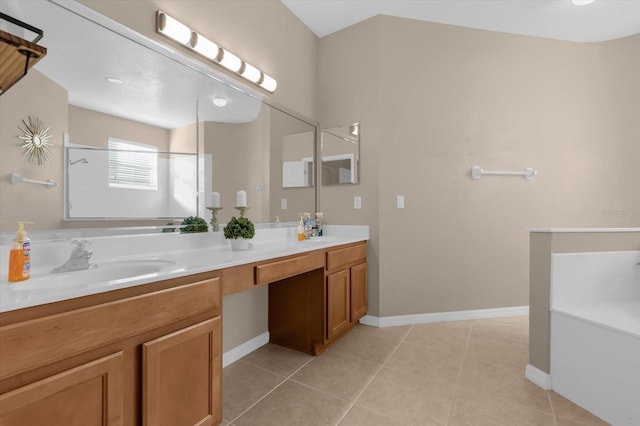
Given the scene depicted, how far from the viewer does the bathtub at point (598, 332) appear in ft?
4.41

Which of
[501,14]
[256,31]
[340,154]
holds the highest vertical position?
[501,14]

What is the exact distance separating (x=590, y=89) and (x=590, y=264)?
2095 millimetres

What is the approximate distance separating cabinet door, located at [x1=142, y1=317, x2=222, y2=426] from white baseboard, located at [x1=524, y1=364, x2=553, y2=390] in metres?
1.68

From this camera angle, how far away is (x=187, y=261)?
1.28 m

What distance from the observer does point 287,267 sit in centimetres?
167

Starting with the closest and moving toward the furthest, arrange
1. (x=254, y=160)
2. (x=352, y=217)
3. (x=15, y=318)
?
(x=15, y=318) → (x=254, y=160) → (x=352, y=217)

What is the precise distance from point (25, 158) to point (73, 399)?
2.80 feet

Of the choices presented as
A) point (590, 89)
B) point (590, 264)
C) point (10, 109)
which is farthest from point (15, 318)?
point (590, 89)

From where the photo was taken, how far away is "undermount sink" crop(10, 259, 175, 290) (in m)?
0.92

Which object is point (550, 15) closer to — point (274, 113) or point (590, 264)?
point (590, 264)

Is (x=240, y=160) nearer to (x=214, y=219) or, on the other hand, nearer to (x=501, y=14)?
(x=214, y=219)

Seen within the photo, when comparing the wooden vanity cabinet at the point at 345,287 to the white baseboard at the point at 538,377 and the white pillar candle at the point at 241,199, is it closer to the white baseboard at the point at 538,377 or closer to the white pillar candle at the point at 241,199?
the white pillar candle at the point at 241,199

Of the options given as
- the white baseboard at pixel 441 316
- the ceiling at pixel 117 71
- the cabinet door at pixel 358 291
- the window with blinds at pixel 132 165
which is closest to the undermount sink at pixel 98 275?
the window with blinds at pixel 132 165

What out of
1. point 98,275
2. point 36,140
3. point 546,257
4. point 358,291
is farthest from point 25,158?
point 546,257
